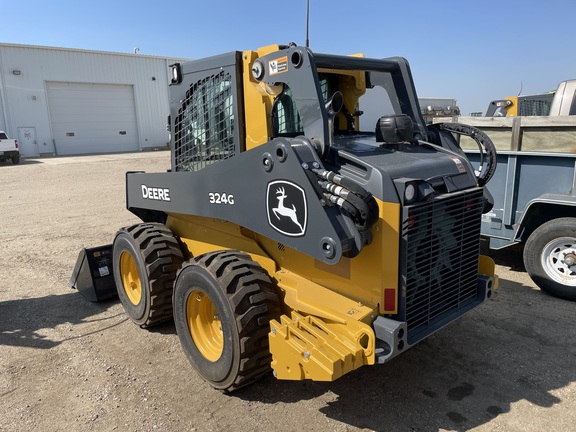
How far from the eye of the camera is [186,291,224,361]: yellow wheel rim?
3566 mm

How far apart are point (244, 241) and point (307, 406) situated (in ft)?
4.30

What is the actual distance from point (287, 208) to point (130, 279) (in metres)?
2.73

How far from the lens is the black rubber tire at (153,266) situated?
13.9 ft

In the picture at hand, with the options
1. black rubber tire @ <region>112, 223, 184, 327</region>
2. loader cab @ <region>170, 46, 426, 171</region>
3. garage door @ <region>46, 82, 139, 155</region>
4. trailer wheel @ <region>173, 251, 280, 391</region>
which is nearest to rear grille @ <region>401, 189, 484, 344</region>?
loader cab @ <region>170, 46, 426, 171</region>

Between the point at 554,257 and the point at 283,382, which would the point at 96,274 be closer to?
the point at 283,382

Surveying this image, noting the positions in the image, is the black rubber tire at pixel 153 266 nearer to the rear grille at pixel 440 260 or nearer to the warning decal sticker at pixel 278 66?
the warning decal sticker at pixel 278 66

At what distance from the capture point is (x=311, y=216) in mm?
2672

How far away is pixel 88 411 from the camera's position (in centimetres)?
327

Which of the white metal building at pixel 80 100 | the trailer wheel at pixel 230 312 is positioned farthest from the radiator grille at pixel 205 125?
the white metal building at pixel 80 100

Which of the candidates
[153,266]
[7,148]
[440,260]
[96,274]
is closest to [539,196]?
[440,260]

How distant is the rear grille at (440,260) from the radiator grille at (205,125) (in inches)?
59.9

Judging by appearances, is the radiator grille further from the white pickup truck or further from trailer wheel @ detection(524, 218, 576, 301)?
the white pickup truck

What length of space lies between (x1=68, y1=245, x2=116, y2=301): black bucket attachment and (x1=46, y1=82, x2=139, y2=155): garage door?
982 inches

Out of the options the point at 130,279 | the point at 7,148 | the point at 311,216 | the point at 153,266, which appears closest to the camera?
the point at 311,216
